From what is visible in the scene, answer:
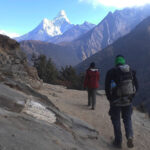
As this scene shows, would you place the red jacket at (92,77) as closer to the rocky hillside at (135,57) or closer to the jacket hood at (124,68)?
the jacket hood at (124,68)

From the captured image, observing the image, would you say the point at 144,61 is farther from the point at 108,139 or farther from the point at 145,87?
the point at 108,139

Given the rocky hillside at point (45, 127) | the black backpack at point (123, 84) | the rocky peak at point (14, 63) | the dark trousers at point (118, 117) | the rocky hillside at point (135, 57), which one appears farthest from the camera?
the rocky hillside at point (135, 57)

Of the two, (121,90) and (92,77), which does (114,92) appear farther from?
(92,77)

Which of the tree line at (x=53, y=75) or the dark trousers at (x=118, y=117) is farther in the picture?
the tree line at (x=53, y=75)

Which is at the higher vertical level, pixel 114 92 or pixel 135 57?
pixel 135 57

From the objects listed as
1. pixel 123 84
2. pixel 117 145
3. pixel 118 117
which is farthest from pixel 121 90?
pixel 117 145

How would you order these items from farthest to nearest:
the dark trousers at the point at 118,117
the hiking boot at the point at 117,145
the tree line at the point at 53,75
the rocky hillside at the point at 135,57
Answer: the rocky hillside at the point at 135,57
the tree line at the point at 53,75
the hiking boot at the point at 117,145
the dark trousers at the point at 118,117

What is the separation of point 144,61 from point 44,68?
132 meters

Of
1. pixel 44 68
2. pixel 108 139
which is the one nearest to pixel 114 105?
pixel 108 139

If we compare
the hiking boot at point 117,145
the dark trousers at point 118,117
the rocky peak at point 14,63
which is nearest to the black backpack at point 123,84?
the dark trousers at point 118,117

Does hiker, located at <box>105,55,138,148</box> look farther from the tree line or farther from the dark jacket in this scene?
the tree line

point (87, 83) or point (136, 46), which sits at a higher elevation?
point (136, 46)

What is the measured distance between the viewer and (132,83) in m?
5.65

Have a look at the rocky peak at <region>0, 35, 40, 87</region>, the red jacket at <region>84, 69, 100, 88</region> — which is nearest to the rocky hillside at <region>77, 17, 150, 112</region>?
the rocky peak at <region>0, 35, 40, 87</region>
